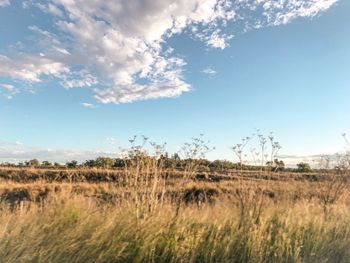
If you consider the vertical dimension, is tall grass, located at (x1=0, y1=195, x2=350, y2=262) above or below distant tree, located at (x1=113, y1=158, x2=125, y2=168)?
below

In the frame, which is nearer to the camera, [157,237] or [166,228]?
[157,237]

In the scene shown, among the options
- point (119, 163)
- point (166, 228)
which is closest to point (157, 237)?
point (166, 228)

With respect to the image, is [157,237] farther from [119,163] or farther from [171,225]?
[119,163]

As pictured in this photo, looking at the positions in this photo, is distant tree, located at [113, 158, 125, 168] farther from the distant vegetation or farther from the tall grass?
the tall grass

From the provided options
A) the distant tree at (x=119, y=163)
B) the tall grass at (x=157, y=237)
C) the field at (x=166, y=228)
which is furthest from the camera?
the distant tree at (x=119, y=163)

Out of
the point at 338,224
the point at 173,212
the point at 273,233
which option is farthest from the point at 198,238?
the point at 338,224

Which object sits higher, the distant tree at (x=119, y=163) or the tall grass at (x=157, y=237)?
the distant tree at (x=119, y=163)

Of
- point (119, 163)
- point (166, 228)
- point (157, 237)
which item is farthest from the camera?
point (119, 163)

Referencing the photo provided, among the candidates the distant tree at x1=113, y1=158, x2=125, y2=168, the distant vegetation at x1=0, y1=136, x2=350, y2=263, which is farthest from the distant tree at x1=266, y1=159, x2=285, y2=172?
the distant tree at x1=113, y1=158, x2=125, y2=168

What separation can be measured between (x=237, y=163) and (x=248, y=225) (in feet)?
7.13

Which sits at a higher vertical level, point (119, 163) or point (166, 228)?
point (119, 163)

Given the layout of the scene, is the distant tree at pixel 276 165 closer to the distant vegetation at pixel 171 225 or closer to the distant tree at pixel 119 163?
the distant vegetation at pixel 171 225

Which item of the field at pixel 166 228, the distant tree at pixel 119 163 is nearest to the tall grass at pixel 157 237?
the field at pixel 166 228

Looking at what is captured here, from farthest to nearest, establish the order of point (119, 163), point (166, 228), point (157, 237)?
1. point (119, 163)
2. point (166, 228)
3. point (157, 237)
